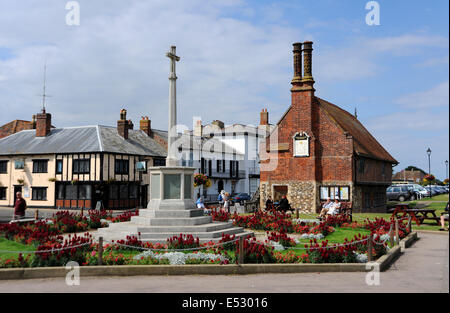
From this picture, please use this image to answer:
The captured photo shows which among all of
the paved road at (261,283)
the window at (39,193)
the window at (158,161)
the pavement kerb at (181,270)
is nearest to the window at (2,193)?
the window at (39,193)

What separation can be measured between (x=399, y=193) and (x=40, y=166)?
128ft

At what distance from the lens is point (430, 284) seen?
352 inches

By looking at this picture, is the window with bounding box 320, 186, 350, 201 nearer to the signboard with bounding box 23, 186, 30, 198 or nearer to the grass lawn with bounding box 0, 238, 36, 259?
the grass lawn with bounding box 0, 238, 36, 259

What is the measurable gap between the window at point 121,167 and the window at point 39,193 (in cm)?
753

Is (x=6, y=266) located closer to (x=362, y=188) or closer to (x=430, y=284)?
(x=430, y=284)

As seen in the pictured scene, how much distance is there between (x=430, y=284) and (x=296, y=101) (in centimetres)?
2305

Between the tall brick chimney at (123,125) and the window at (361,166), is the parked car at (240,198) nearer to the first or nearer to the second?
the tall brick chimney at (123,125)

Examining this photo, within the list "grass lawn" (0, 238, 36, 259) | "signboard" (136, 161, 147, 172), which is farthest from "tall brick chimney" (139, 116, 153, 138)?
"grass lawn" (0, 238, 36, 259)

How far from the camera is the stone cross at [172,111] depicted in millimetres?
15484

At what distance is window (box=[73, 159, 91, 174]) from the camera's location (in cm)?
3662

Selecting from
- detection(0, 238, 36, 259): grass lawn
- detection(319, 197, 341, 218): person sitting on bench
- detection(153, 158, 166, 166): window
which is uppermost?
detection(153, 158, 166, 166): window

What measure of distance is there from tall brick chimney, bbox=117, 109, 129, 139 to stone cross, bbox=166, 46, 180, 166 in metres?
26.0
